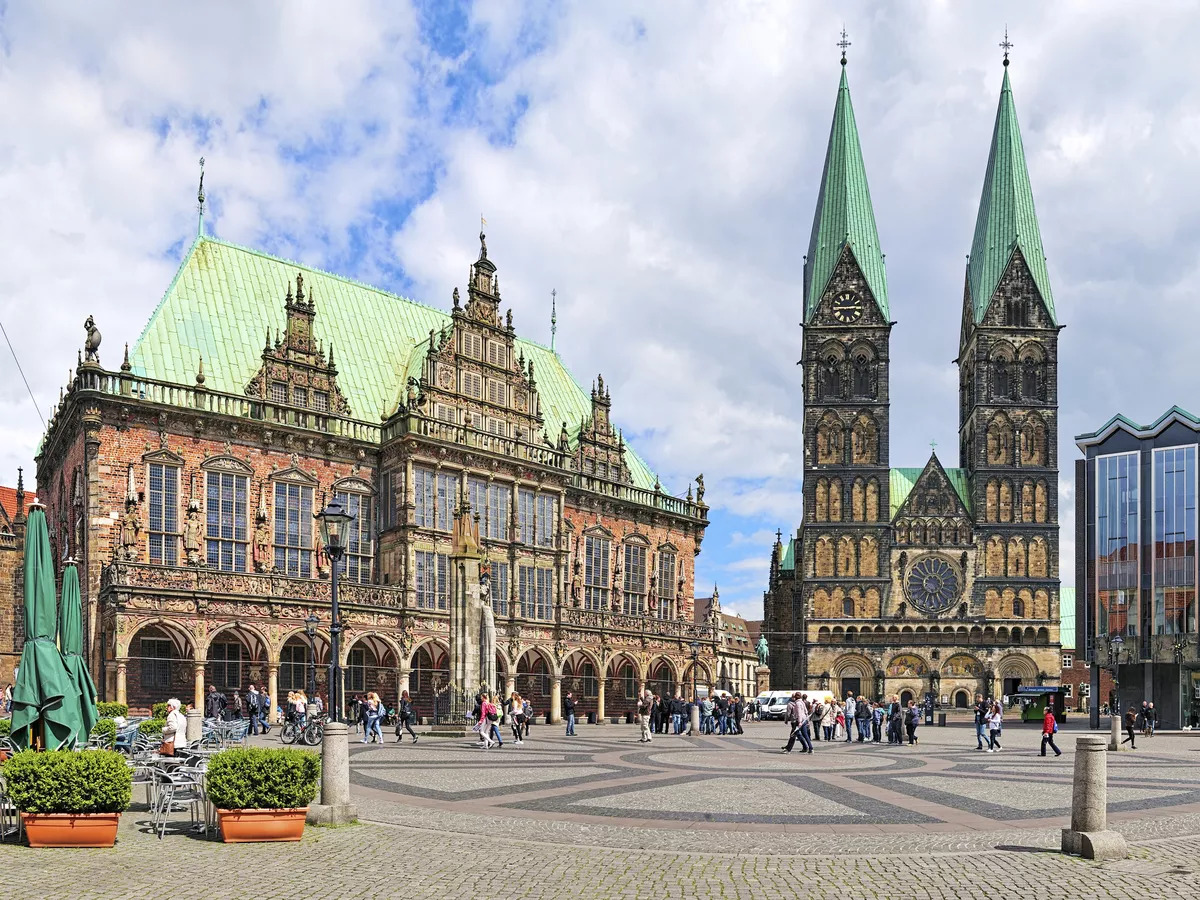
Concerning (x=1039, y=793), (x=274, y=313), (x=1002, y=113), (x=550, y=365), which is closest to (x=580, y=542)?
(x=550, y=365)

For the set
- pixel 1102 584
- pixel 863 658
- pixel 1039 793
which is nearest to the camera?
pixel 1039 793

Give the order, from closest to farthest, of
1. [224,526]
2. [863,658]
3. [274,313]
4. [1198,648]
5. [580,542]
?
[224,526] < [274,313] < [580,542] < [1198,648] < [863,658]

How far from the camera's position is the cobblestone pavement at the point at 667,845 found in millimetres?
11281

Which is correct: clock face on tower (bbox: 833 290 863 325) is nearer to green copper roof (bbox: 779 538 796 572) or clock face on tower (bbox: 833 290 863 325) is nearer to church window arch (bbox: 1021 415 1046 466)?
church window arch (bbox: 1021 415 1046 466)

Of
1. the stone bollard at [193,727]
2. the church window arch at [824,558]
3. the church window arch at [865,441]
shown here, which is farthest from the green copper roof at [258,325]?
the church window arch at [865,441]

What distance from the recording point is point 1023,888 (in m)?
11.3

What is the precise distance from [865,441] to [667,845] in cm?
8476

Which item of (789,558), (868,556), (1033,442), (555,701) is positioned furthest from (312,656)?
(789,558)

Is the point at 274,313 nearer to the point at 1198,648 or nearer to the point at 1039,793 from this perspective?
the point at 1039,793

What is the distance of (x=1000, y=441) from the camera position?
96062mm

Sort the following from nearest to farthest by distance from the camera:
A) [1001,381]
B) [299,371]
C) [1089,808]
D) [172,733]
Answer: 1. [1089,808]
2. [172,733]
3. [299,371]
4. [1001,381]

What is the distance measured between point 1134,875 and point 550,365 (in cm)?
5569

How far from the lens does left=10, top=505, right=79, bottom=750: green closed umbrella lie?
1606 cm

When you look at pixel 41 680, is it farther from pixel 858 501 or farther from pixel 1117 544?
pixel 858 501
